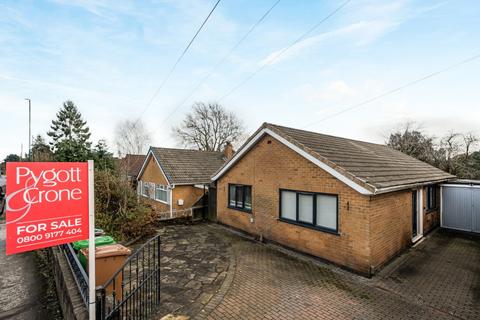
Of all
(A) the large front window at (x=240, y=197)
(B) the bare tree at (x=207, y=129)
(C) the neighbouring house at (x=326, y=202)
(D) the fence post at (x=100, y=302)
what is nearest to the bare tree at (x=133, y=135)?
(B) the bare tree at (x=207, y=129)

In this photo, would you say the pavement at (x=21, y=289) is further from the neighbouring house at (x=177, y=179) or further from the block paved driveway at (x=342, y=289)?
the neighbouring house at (x=177, y=179)

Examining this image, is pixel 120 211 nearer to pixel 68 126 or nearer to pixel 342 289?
pixel 342 289

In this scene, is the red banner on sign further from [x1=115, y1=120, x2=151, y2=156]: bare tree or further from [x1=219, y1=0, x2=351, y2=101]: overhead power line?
[x1=115, y1=120, x2=151, y2=156]: bare tree

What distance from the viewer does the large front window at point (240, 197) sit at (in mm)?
11009

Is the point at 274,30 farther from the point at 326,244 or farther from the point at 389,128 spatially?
the point at 389,128

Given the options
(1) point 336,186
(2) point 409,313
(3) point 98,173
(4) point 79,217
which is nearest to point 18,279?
(3) point 98,173

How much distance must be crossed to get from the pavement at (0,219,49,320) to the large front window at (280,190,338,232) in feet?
24.9

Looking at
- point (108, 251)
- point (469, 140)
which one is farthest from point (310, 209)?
point (469, 140)

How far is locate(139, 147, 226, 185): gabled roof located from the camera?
54.6ft

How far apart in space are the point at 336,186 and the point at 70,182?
6.84 m

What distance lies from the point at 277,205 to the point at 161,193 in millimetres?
11443

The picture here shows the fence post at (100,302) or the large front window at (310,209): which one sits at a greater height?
the large front window at (310,209)

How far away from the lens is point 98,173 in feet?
40.7

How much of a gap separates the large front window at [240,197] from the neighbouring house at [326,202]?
48 millimetres
